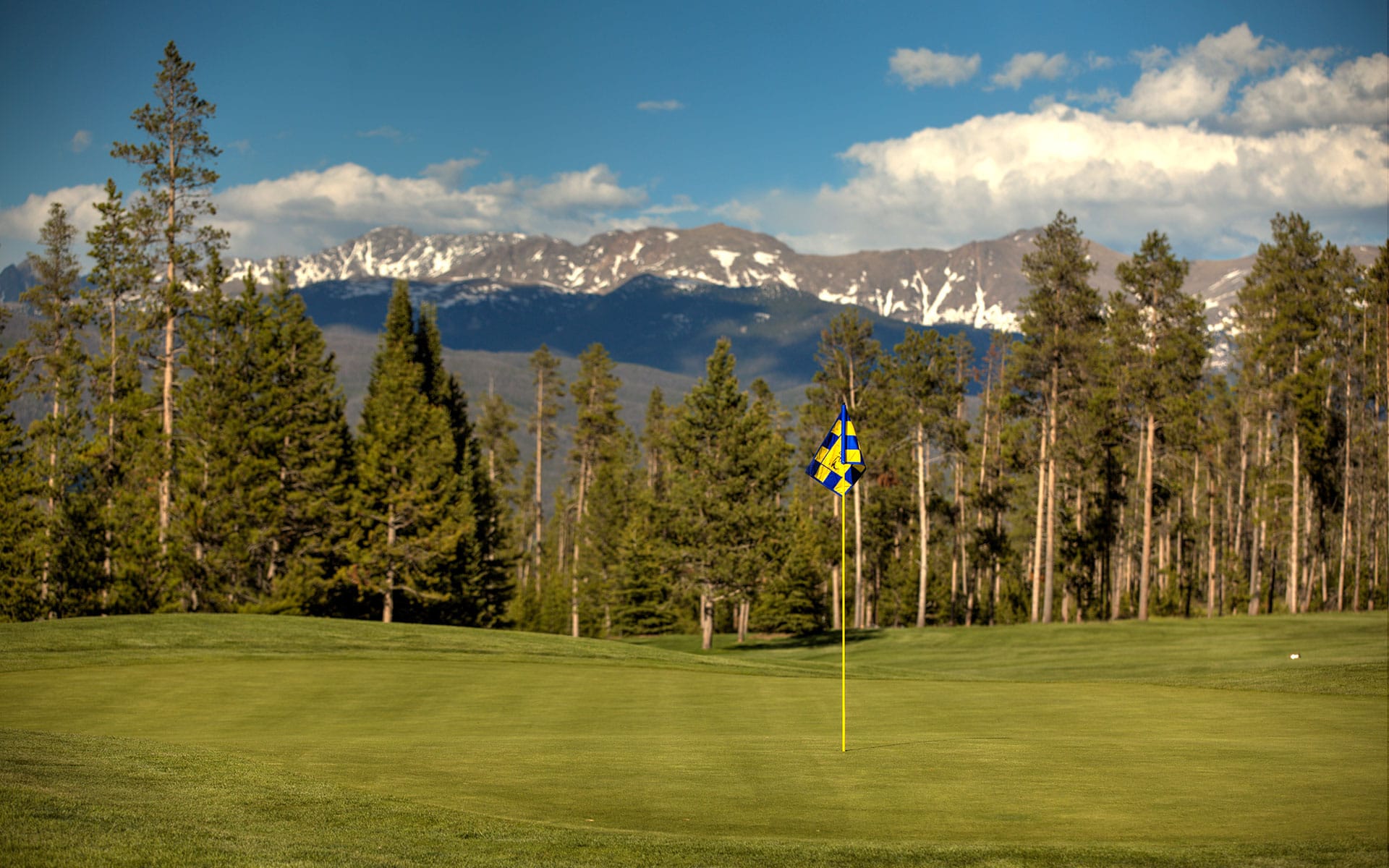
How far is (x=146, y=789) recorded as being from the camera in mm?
11516

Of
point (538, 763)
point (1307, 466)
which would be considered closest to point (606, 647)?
point (538, 763)

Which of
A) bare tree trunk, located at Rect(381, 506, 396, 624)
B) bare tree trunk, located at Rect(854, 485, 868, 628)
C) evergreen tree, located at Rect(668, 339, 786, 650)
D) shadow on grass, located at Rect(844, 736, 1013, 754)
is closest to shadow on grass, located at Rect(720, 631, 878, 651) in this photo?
bare tree trunk, located at Rect(854, 485, 868, 628)

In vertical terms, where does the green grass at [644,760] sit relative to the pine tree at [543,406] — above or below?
below

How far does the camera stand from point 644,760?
15125mm

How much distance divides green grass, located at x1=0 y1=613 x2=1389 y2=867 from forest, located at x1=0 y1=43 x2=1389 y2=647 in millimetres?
14480

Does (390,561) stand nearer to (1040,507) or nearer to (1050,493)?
(1050,493)

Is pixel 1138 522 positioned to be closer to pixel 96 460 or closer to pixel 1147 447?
pixel 1147 447

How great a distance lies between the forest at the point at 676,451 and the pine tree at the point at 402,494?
16cm

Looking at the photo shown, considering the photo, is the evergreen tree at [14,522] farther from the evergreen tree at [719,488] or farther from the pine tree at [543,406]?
the pine tree at [543,406]

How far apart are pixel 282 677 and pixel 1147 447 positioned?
38.5m

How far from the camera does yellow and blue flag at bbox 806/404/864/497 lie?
64.9 ft

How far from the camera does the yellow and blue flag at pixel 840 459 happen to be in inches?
779

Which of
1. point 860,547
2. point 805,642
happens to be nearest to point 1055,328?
point 860,547

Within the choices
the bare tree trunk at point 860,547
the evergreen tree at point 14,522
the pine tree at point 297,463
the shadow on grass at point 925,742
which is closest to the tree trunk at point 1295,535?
the bare tree trunk at point 860,547
